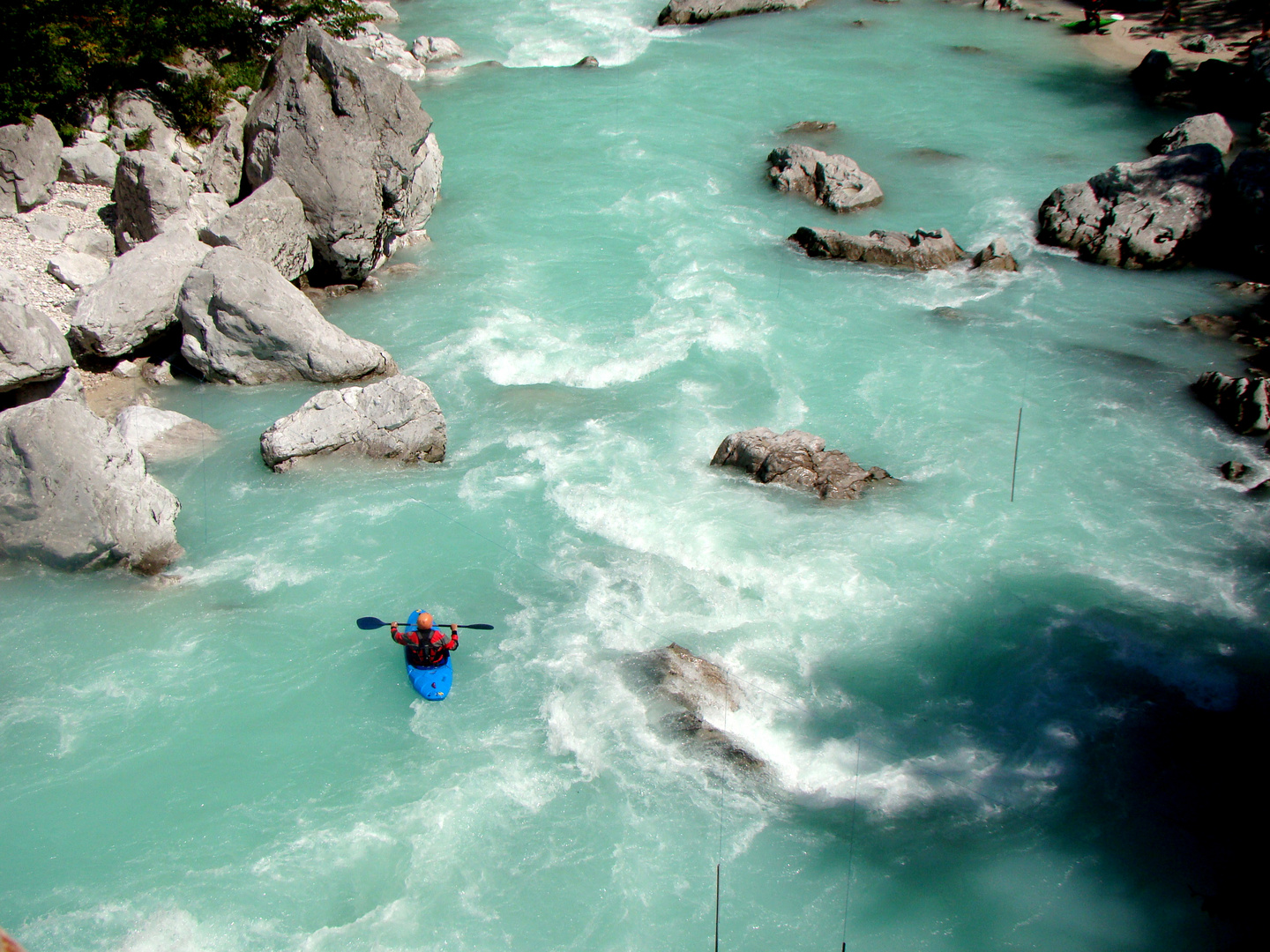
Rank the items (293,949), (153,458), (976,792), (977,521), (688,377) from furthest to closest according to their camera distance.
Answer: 1. (688,377)
2. (153,458)
3. (977,521)
4. (976,792)
5. (293,949)

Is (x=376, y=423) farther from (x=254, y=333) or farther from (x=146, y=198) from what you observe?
Answer: (x=146, y=198)

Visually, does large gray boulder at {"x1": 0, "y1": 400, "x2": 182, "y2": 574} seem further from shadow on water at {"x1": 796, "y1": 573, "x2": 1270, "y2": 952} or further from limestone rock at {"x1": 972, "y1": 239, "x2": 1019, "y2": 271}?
limestone rock at {"x1": 972, "y1": 239, "x2": 1019, "y2": 271}

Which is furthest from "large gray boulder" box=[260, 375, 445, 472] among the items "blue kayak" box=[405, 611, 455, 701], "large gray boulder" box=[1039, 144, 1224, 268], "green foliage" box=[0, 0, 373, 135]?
"large gray boulder" box=[1039, 144, 1224, 268]

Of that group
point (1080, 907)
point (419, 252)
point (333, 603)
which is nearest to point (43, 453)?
point (333, 603)

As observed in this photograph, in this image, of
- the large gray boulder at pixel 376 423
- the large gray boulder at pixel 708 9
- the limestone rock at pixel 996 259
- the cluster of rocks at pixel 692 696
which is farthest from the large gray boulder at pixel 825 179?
the large gray boulder at pixel 708 9

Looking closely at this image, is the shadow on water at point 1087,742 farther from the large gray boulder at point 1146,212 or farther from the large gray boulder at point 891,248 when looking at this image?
the large gray boulder at point 1146,212

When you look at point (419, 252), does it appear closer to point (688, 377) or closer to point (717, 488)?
point (688, 377)
